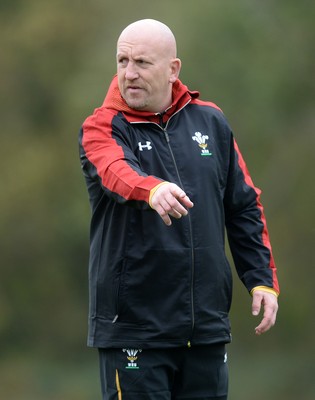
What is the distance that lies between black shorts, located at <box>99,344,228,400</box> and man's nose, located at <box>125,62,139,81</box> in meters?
→ 0.98

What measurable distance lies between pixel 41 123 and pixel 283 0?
7.37ft

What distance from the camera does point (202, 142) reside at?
446 cm

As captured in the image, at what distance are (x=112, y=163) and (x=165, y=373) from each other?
78 cm

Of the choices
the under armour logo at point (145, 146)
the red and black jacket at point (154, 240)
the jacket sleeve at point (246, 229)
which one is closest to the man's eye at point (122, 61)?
the red and black jacket at point (154, 240)

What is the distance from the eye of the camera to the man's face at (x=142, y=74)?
14.4 ft

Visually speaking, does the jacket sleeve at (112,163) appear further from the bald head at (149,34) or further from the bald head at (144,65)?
the bald head at (149,34)

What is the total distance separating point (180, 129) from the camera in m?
4.45

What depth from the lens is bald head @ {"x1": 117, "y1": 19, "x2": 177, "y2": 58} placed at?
14.5 feet

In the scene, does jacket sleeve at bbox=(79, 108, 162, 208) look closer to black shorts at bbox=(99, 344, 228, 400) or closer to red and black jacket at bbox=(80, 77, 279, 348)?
red and black jacket at bbox=(80, 77, 279, 348)

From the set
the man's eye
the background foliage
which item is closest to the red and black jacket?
the man's eye

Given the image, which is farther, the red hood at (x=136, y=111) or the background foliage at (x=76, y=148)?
the background foliage at (x=76, y=148)

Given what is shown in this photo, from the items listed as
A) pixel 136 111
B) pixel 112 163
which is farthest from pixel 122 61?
pixel 112 163

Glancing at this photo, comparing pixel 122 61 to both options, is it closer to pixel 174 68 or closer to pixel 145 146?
pixel 174 68

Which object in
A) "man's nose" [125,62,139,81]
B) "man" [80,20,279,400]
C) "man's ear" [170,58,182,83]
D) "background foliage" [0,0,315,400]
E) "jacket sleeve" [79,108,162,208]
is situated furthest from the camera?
"background foliage" [0,0,315,400]
